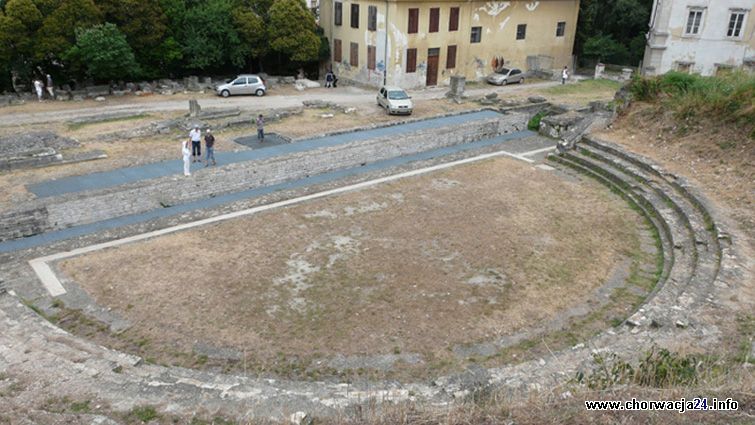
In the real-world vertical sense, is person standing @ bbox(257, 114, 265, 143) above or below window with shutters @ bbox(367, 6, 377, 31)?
below

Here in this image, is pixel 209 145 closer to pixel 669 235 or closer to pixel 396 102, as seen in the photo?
pixel 396 102

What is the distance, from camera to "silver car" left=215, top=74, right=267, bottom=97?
33.3 m

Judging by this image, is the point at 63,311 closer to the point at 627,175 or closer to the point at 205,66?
the point at 627,175

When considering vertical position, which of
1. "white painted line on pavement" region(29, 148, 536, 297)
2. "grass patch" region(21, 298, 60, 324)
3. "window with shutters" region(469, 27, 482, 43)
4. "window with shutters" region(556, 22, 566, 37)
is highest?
"window with shutters" region(556, 22, 566, 37)

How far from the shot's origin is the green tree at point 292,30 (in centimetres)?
3634

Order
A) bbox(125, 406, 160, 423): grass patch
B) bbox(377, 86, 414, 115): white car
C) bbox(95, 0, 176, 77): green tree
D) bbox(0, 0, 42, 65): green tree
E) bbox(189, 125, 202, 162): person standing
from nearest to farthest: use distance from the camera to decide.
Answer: bbox(125, 406, 160, 423): grass patch, bbox(189, 125, 202, 162): person standing, bbox(0, 0, 42, 65): green tree, bbox(377, 86, 414, 115): white car, bbox(95, 0, 176, 77): green tree

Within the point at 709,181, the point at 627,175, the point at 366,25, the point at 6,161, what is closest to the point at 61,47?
the point at 6,161

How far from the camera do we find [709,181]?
19172mm

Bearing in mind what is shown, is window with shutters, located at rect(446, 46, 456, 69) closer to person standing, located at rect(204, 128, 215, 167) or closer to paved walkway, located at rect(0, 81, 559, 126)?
paved walkway, located at rect(0, 81, 559, 126)

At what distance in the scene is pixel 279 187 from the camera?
20.7 meters

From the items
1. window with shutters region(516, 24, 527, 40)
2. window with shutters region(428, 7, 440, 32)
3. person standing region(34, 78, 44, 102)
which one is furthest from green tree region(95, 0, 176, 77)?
window with shutters region(516, 24, 527, 40)

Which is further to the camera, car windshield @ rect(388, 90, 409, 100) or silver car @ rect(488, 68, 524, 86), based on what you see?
silver car @ rect(488, 68, 524, 86)

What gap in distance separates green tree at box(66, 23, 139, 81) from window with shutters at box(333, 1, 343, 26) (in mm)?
13915

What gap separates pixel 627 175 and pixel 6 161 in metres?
22.3
